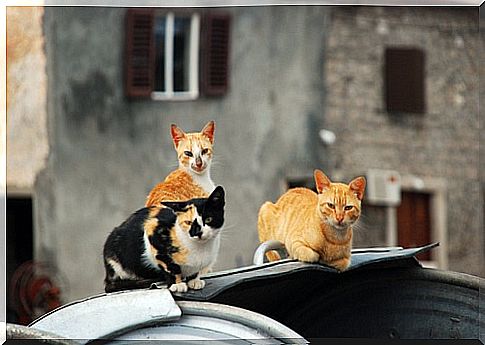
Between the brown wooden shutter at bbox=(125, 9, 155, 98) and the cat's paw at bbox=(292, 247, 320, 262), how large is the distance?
1137 mm

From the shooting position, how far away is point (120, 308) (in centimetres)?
397

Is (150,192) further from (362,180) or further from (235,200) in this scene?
(362,180)

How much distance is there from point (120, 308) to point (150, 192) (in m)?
0.82

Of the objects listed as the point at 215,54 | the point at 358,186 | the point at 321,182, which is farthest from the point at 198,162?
the point at 215,54

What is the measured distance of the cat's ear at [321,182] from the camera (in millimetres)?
4578

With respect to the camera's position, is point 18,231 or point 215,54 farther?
point 18,231

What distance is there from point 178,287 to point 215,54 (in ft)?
3.98

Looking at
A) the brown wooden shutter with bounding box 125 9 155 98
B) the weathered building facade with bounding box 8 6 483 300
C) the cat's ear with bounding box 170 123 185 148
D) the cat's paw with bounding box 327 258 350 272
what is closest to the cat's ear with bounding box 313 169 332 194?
the weathered building facade with bounding box 8 6 483 300

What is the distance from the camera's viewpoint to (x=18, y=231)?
6.07m

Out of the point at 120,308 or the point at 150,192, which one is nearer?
the point at 120,308

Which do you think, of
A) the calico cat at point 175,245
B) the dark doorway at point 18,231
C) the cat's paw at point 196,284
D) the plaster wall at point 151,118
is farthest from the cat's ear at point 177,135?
the dark doorway at point 18,231

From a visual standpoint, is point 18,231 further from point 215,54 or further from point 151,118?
point 215,54

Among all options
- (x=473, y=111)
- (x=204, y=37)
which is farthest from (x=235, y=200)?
(x=473, y=111)

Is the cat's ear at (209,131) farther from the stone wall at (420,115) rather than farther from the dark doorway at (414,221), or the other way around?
the dark doorway at (414,221)
